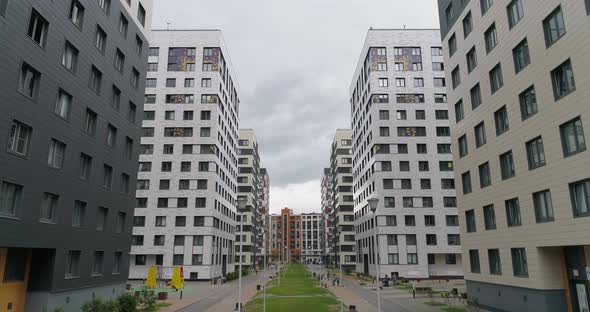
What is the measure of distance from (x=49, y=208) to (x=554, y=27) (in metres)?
32.1

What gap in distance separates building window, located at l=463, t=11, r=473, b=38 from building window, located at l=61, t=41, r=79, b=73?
3090 centimetres

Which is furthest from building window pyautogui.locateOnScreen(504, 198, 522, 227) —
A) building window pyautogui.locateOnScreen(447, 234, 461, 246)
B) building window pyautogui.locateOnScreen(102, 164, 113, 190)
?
building window pyautogui.locateOnScreen(447, 234, 461, 246)

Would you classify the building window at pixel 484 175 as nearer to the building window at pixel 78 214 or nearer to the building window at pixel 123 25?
the building window at pixel 78 214

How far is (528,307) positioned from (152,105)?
6354cm

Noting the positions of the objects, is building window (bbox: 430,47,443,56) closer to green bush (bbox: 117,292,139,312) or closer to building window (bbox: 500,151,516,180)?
building window (bbox: 500,151,516,180)

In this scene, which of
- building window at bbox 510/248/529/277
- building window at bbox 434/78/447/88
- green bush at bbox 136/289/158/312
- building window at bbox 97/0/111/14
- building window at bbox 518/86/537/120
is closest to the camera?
green bush at bbox 136/289/158/312

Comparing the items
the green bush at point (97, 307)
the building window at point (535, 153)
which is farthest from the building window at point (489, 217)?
the green bush at point (97, 307)

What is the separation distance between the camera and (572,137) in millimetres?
21391

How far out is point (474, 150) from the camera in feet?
108

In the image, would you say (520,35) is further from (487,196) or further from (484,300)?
(484,300)

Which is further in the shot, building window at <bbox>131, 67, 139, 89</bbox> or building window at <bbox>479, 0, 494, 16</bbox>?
building window at <bbox>131, 67, 139, 89</bbox>

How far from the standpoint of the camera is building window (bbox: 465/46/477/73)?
33.2 metres

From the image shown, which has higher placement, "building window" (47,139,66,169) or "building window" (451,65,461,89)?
"building window" (451,65,461,89)

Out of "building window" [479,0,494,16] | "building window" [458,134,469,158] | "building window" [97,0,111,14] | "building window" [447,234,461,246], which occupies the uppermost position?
"building window" [97,0,111,14]
